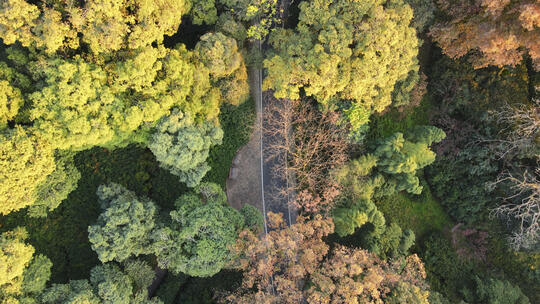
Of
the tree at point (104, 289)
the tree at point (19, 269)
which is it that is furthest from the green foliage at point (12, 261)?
the tree at point (104, 289)

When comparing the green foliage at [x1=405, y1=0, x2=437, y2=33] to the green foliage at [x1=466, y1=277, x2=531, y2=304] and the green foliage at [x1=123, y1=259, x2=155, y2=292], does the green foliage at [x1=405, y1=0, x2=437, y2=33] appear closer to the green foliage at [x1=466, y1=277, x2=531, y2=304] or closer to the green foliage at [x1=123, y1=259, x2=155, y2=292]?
the green foliage at [x1=466, y1=277, x2=531, y2=304]

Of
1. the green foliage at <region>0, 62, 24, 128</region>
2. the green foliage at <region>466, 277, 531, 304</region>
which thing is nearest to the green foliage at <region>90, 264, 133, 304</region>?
the green foliage at <region>0, 62, 24, 128</region>

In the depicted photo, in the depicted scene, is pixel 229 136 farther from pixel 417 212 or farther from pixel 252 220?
pixel 417 212

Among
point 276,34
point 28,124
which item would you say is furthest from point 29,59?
point 276,34

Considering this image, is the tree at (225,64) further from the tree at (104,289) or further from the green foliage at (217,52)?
the tree at (104,289)

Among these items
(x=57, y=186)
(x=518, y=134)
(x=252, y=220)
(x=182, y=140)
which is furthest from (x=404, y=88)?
(x=57, y=186)
